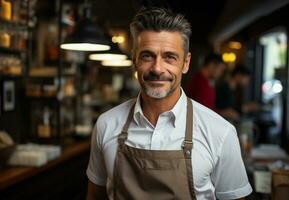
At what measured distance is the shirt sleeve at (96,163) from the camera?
1.94 meters

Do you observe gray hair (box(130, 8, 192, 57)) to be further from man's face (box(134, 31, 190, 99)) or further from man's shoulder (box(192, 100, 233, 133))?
man's shoulder (box(192, 100, 233, 133))

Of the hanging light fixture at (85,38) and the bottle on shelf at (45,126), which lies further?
the bottle on shelf at (45,126)

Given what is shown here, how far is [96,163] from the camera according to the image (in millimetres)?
1994

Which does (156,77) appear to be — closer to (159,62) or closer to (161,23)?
(159,62)

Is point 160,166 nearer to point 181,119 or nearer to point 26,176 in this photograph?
point 181,119

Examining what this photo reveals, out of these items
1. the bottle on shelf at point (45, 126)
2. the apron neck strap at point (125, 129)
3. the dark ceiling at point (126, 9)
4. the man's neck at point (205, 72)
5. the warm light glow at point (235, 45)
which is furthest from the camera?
the warm light glow at point (235, 45)

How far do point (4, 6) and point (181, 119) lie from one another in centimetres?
268

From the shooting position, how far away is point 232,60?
11023 mm

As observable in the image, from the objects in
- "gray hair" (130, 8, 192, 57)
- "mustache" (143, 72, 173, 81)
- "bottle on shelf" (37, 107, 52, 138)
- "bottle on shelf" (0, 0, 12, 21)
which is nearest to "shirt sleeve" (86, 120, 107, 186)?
"mustache" (143, 72, 173, 81)

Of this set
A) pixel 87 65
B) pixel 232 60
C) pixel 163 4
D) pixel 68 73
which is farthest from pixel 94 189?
pixel 232 60

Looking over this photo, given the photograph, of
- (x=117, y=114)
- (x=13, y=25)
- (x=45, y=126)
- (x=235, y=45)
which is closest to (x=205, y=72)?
(x=45, y=126)

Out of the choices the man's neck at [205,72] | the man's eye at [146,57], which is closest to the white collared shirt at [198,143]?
the man's eye at [146,57]

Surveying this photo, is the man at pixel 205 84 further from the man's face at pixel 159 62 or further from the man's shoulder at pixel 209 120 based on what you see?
the man's face at pixel 159 62

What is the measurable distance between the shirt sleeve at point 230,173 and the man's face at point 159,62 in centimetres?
32
